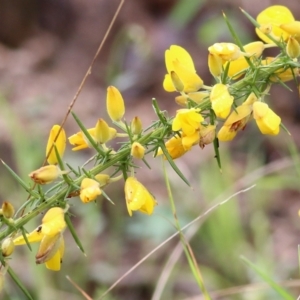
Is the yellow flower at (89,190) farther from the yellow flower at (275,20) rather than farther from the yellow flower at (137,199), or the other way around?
the yellow flower at (275,20)

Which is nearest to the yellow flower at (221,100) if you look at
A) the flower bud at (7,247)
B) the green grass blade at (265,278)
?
the flower bud at (7,247)

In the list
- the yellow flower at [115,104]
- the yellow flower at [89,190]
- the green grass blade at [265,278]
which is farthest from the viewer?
the green grass blade at [265,278]

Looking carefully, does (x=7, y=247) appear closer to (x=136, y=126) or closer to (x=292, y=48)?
(x=136, y=126)

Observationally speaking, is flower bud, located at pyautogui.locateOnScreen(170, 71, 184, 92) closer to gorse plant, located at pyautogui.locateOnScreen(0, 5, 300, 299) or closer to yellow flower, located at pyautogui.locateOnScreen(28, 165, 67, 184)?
gorse plant, located at pyautogui.locateOnScreen(0, 5, 300, 299)

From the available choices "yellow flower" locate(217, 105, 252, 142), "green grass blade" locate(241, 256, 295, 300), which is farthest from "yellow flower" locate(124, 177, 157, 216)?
"green grass blade" locate(241, 256, 295, 300)

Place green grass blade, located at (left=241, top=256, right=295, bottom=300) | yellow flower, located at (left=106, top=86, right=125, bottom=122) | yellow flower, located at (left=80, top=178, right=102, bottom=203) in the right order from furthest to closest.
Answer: green grass blade, located at (left=241, top=256, right=295, bottom=300) → yellow flower, located at (left=106, top=86, right=125, bottom=122) → yellow flower, located at (left=80, top=178, right=102, bottom=203)

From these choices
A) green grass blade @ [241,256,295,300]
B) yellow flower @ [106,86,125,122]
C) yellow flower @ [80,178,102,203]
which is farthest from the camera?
green grass blade @ [241,256,295,300]

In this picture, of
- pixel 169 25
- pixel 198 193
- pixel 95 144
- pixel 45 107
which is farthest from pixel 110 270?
pixel 169 25

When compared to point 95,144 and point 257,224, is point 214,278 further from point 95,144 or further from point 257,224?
point 95,144
